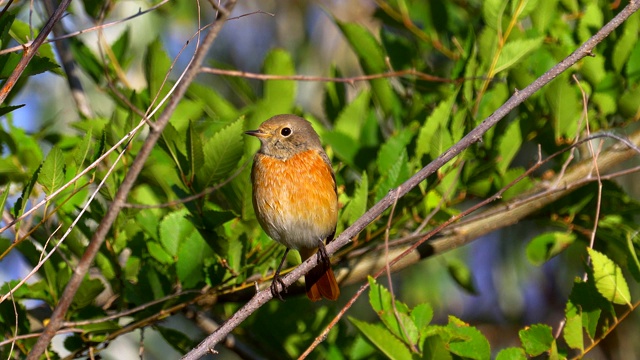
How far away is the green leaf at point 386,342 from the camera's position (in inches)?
117

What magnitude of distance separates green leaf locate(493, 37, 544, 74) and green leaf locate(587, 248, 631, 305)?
1.25m

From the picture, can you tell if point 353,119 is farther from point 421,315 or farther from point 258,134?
point 421,315

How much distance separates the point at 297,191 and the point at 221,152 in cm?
80

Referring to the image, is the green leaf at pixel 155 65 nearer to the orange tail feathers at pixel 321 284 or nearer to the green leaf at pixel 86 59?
the green leaf at pixel 86 59

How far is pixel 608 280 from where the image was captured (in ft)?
9.84

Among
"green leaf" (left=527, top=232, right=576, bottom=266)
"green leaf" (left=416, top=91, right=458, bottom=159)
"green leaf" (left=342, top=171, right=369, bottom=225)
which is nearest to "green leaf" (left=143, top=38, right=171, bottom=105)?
"green leaf" (left=342, top=171, right=369, bottom=225)

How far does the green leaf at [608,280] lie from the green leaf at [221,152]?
142 centimetres

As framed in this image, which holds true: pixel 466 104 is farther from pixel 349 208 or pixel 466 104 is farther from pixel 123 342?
pixel 123 342

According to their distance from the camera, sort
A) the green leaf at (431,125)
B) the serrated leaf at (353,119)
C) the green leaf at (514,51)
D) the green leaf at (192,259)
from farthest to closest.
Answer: the serrated leaf at (353,119), the green leaf at (514,51), the green leaf at (431,125), the green leaf at (192,259)

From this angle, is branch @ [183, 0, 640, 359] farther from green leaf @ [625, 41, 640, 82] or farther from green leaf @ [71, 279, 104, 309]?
green leaf @ [625, 41, 640, 82]

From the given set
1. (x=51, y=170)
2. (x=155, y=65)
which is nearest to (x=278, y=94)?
Answer: (x=155, y=65)

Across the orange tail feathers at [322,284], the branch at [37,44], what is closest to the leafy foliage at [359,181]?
the orange tail feathers at [322,284]

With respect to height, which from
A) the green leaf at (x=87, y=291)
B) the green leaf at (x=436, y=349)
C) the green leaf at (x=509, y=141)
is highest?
the green leaf at (x=87, y=291)

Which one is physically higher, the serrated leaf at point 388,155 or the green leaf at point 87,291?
the green leaf at point 87,291
